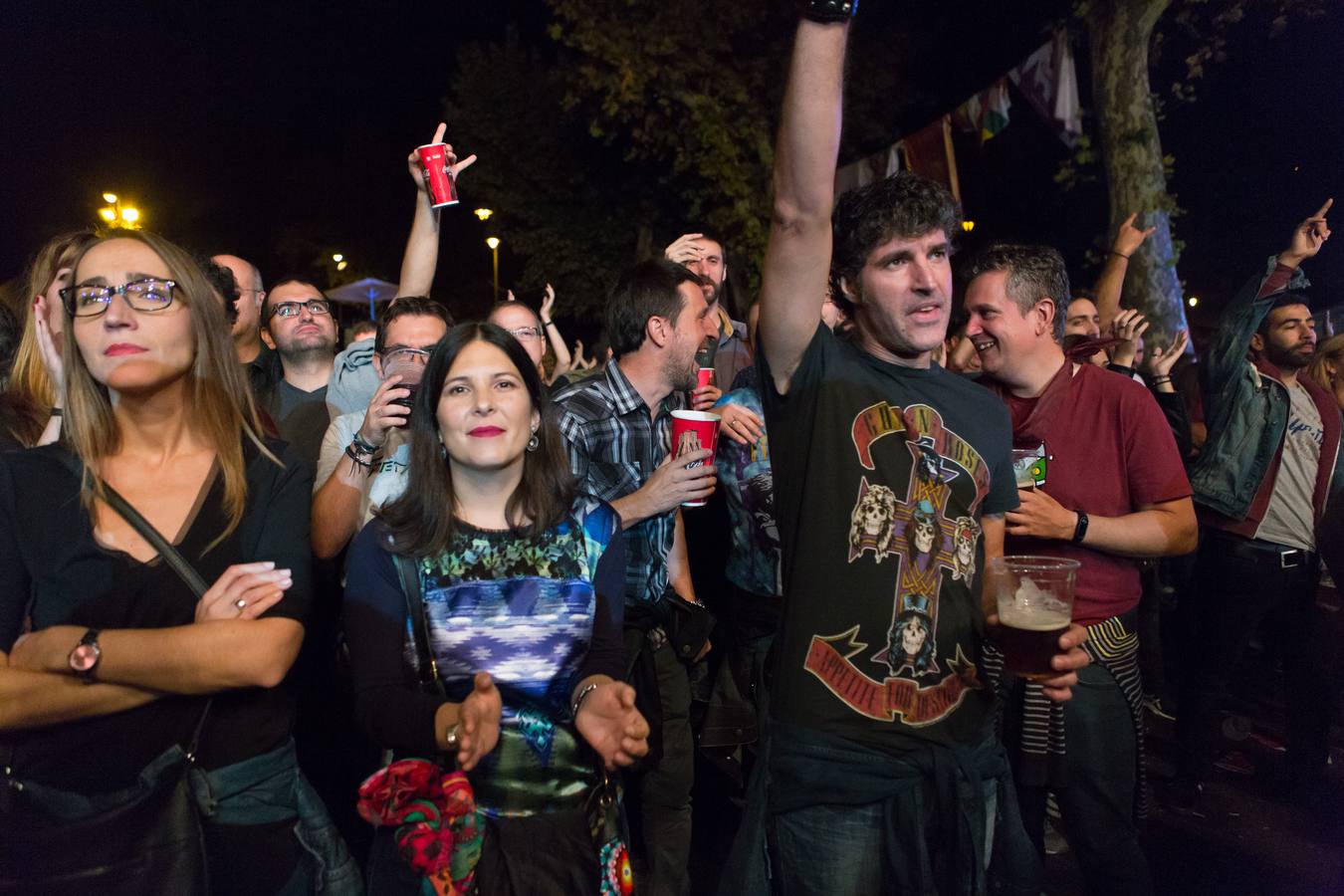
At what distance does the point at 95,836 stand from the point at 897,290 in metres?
2.27

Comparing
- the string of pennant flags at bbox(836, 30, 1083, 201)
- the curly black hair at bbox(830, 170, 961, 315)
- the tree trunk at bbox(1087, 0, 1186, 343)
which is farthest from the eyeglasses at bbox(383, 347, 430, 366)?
the tree trunk at bbox(1087, 0, 1186, 343)

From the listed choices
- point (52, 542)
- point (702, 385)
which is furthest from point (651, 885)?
point (52, 542)

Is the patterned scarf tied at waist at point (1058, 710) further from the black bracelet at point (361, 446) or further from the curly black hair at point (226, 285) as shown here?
the curly black hair at point (226, 285)

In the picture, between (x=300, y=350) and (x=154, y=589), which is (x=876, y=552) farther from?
(x=300, y=350)

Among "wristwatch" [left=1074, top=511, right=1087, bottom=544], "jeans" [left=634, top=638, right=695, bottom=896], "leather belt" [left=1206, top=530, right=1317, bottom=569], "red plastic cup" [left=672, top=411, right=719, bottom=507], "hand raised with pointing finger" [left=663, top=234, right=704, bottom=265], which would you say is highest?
"hand raised with pointing finger" [left=663, top=234, right=704, bottom=265]

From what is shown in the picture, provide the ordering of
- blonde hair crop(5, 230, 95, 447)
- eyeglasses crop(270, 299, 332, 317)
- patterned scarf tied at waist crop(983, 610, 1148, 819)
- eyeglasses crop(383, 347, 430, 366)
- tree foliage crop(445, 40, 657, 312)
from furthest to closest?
tree foliage crop(445, 40, 657, 312)
eyeglasses crop(270, 299, 332, 317)
eyeglasses crop(383, 347, 430, 366)
patterned scarf tied at waist crop(983, 610, 1148, 819)
blonde hair crop(5, 230, 95, 447)

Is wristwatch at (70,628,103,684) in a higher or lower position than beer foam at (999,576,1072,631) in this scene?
lower

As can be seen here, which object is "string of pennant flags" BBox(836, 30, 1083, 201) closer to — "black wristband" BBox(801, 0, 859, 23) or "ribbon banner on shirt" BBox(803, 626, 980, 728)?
"black wristband" BBox(801, 0, 859, 23)

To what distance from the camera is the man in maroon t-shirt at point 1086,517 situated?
2947 mm

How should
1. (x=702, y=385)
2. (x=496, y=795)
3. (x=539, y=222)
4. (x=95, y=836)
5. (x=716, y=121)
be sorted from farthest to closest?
(x=539, y=222), (x=716, y=121), (x=702, y=385), (x=496, y=795), (x=95, y=836)

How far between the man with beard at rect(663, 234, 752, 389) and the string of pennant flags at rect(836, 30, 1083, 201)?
11.9 feet

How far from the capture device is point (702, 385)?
4.27 m

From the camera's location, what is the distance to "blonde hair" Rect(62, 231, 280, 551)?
7.32 feet

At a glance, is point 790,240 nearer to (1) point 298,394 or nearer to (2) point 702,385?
(2) point 702,385
